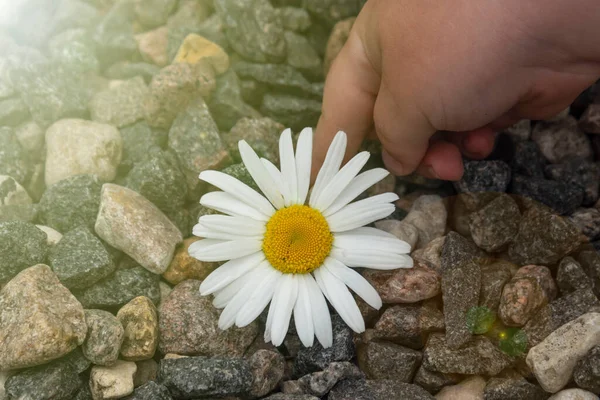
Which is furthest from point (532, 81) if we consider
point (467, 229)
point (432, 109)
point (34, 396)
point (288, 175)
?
point (34, 396)

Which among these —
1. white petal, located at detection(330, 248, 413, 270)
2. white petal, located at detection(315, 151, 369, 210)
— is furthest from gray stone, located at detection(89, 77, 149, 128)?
white petal, located at detection(330, 248, 413, 270)

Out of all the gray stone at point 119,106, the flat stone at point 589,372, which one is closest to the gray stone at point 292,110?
the gray stone at point 119,106

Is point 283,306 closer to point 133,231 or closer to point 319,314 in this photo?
point 319,314

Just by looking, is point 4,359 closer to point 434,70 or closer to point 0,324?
point 0,324

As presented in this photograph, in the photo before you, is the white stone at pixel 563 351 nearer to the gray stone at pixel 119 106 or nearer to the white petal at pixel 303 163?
the white petal at pixel 303 163

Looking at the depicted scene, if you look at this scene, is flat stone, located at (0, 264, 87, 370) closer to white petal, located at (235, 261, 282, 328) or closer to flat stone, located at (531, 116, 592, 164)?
white petal, located at (235, 261, 282, 328)

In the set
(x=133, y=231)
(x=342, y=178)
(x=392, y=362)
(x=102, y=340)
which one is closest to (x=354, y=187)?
(x=342, y=178)

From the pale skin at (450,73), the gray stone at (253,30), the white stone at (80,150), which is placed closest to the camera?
the pale skin at (450,73)
